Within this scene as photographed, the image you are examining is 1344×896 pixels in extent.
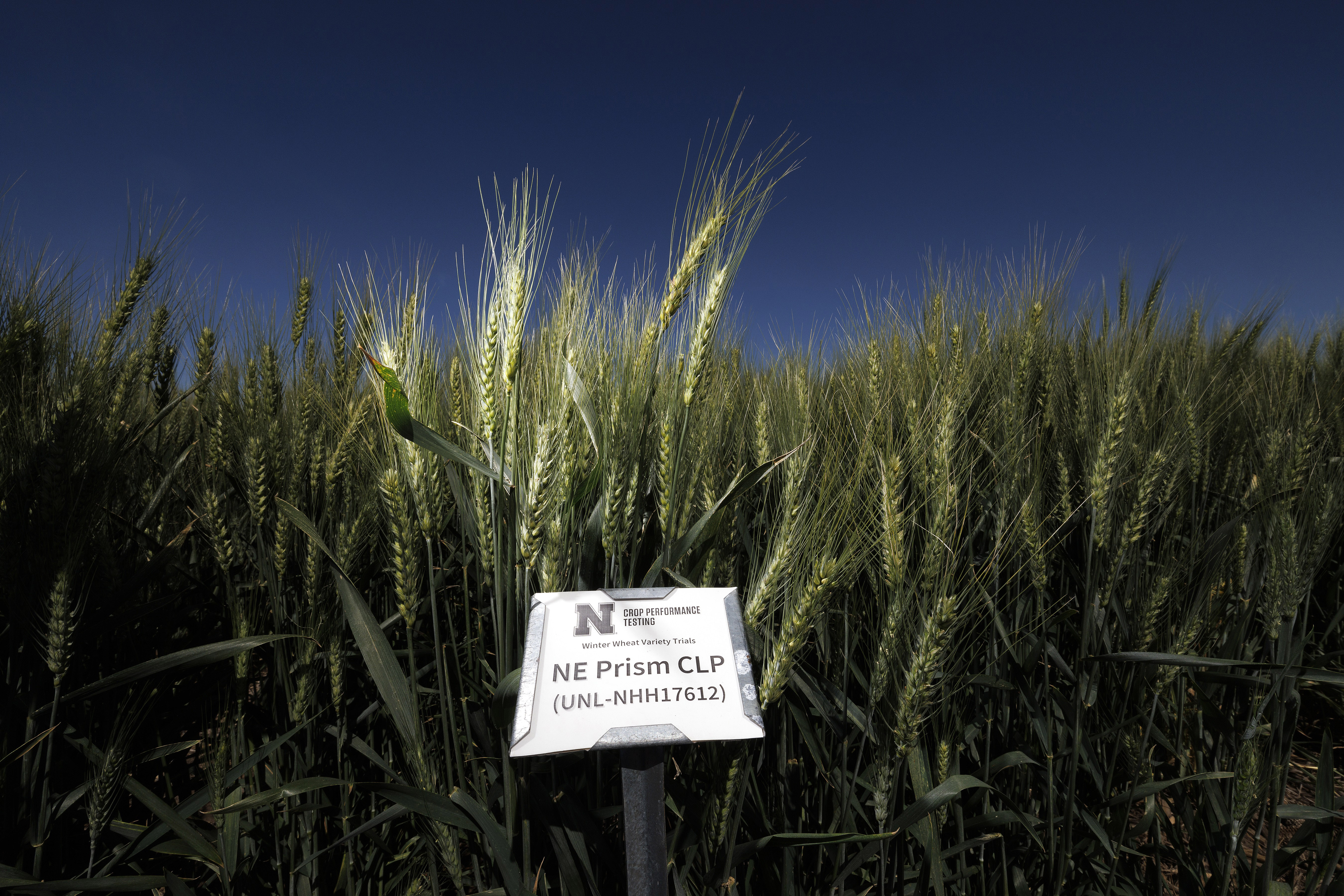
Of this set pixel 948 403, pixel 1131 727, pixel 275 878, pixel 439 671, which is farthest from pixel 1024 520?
pixel 275 878

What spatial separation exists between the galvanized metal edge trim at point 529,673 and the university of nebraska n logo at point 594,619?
0.17 feet

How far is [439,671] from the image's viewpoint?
0.98 m

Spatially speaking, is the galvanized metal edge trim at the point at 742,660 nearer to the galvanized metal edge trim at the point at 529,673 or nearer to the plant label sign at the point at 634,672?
the plant label sign at the point at 634,672

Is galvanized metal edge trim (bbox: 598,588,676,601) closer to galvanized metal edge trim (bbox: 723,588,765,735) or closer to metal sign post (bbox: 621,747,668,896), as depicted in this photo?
galvanized metal edge trim (bbox: 723,588,765,735)

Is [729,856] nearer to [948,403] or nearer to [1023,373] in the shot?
[948,403]

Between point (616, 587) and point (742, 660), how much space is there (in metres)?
0.26

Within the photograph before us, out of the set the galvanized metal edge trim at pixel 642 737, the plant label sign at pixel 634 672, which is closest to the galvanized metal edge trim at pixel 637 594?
the plant label sign at pixel 634 672

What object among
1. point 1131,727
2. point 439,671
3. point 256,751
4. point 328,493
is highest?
point 328,493

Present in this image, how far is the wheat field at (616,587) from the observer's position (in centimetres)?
100

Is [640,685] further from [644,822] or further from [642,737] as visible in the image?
[644,822]

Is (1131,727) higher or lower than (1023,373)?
lower

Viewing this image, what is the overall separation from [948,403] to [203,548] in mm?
2175

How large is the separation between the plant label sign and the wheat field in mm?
84

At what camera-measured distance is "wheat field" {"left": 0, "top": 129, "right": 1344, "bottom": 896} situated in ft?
3.28
